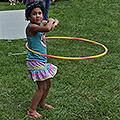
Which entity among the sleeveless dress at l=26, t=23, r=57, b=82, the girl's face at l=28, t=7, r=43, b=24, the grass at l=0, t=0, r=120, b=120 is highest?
the girl's face at l=28, t=7, r=43, b=24

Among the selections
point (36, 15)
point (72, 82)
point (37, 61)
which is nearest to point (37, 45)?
point (37, 61)

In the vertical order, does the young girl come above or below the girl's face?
below

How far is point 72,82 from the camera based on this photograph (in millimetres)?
4430

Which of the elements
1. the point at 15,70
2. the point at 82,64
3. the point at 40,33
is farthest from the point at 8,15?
the point at 40,33

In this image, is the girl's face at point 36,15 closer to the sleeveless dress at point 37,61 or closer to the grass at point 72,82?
the sleeveless dress at point 37,61

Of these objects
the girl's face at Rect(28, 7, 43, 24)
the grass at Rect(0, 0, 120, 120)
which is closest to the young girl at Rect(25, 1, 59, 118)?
the girl's face at Rect(28, 7, 43, 24)

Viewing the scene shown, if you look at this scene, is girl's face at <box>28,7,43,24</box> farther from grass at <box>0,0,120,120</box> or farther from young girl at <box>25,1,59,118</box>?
grass at <box>0,0,120,120</box>

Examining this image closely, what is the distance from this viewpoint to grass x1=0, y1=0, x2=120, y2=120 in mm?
3551

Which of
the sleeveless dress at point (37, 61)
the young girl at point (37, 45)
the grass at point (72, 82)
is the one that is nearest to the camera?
the young girl at point (37, 45)

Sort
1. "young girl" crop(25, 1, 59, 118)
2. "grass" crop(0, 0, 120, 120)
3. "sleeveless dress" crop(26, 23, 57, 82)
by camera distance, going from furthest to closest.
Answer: "grass" crop(0, 0, 120, 120)
"sleeveless dress" crop(26, 23, 57, 82)
"young girl" crop(25, 1, 59, 118)

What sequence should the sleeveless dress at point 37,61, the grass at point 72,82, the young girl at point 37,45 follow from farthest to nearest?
the grass at point 72,82 → the sleeveless dress at point 37,61 → the young girl at point 37,45

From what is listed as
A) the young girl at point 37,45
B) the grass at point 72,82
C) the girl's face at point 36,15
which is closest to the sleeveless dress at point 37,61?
the young girl at point 37,45

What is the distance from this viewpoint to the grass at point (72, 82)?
355 cm

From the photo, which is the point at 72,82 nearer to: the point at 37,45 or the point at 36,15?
the point at 37,45
